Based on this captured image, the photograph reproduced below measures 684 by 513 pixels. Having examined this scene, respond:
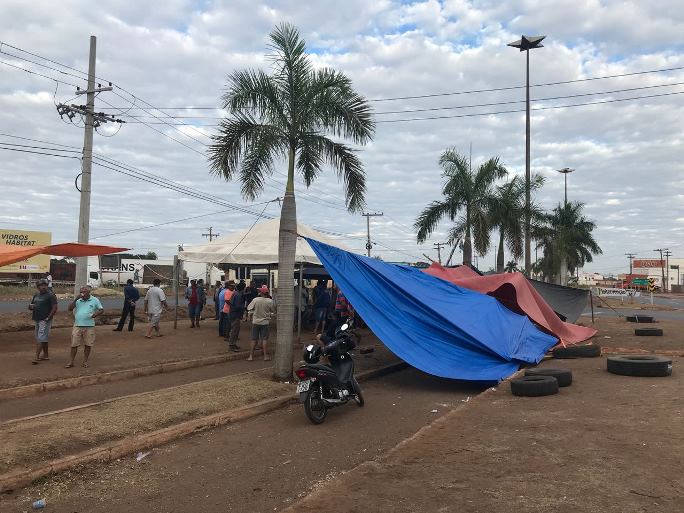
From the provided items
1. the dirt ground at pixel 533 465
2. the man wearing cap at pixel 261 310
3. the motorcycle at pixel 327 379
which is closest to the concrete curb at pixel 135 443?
the motorcycle at pixel 327 379

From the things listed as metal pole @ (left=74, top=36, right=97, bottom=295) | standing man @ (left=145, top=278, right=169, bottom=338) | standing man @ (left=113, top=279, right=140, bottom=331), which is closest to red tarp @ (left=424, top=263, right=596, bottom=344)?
standing man @ (left=145, top=278, right=169, bottom=338)

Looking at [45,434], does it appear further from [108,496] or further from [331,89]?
[331,89]

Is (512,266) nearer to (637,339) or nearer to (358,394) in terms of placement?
(637,339)

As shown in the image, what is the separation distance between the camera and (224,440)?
6887mm

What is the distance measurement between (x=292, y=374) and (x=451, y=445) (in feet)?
16.2

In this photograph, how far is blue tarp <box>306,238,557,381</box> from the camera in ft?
35.0

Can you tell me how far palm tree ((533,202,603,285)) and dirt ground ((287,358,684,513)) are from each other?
81.2 ft

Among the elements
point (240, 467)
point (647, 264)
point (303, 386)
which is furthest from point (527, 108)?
point (647, 264)

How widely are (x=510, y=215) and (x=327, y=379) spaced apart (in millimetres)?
19546

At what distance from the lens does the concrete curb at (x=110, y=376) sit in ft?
29.2

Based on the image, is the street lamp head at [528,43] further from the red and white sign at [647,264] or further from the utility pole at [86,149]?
the red and white sign at [647,264]

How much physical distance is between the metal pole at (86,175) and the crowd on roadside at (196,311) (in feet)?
8.88

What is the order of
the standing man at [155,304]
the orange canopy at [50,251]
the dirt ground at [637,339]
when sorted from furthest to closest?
the standing man at [155,304]
the dirt ground at [637,339]
the orange canopy at [50,251]

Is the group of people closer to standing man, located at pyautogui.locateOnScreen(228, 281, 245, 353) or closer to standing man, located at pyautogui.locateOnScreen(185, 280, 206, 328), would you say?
standing man, located at pyautogui.locateOnScreen(228, 281, 245, 353)
